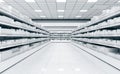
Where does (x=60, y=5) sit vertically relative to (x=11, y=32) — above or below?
above

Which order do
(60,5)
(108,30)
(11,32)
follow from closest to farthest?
(11,32) → (108,30) → (60,5)

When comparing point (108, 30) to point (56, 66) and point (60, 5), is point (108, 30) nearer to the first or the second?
point (56, 66)

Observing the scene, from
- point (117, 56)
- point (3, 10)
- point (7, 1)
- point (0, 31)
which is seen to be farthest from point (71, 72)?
point (7, 1)

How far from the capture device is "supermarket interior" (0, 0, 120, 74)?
3105mm

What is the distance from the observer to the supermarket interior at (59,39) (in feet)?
10.2

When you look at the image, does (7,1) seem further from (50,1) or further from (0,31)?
(0,31)

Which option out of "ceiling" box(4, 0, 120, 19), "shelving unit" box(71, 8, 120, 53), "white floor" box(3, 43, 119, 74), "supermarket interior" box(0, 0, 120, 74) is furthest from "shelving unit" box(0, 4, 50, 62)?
"shelving unit" box(71, 8, 120, 53)

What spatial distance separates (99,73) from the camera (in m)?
2.63

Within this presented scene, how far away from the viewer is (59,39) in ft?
59.7

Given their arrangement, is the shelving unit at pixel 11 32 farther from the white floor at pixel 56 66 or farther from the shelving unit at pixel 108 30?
the shelving unit at pixel 108 30

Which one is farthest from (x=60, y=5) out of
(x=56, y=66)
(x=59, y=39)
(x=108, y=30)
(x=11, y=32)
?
(x=59, y=39)

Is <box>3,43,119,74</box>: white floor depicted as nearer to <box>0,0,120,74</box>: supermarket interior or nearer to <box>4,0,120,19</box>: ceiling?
<box>0,0,120,74</box>: supermarket interior

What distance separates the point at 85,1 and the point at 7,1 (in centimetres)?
446

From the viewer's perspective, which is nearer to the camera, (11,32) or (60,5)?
(11,32)
